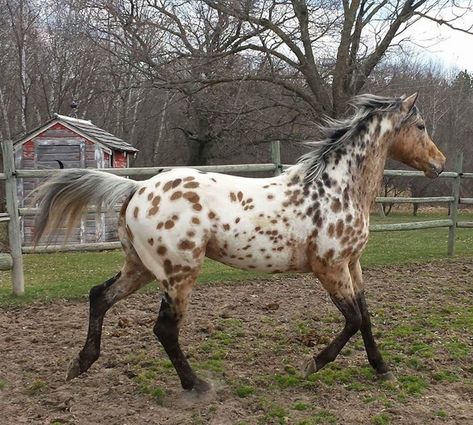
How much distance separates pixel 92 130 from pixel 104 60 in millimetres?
6964

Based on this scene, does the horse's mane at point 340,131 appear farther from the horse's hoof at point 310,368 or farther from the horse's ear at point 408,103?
the horse's hoof at point 310,368

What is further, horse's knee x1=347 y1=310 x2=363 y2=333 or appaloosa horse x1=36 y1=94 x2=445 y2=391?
horse's knee x1=347 y1=310 x2=363 y2=333

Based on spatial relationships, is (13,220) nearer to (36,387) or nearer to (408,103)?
(36,387)

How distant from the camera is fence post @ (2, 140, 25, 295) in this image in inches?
250

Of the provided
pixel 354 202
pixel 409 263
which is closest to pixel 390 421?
pixel 354 202

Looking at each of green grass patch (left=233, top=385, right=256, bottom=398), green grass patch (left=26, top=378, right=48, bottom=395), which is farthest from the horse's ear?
green grass patch (left=26, top=378, right=48, bottom=395)

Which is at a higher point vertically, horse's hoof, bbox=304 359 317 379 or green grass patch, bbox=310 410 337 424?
horse's hoof, bbox=304 359 317 379

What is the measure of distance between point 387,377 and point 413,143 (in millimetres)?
1666

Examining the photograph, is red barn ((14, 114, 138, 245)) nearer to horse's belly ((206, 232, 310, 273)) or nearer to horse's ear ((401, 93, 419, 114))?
horse's belly ((206, 232, 310, 273))

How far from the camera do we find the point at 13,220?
20.8 ft

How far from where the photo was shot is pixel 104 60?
19.5 m

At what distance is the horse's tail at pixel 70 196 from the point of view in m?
3.64

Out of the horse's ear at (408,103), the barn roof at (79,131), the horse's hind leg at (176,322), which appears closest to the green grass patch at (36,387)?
the horse's hind leg at (176,322)

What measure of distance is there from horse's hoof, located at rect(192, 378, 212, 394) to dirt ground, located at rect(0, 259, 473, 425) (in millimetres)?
38
